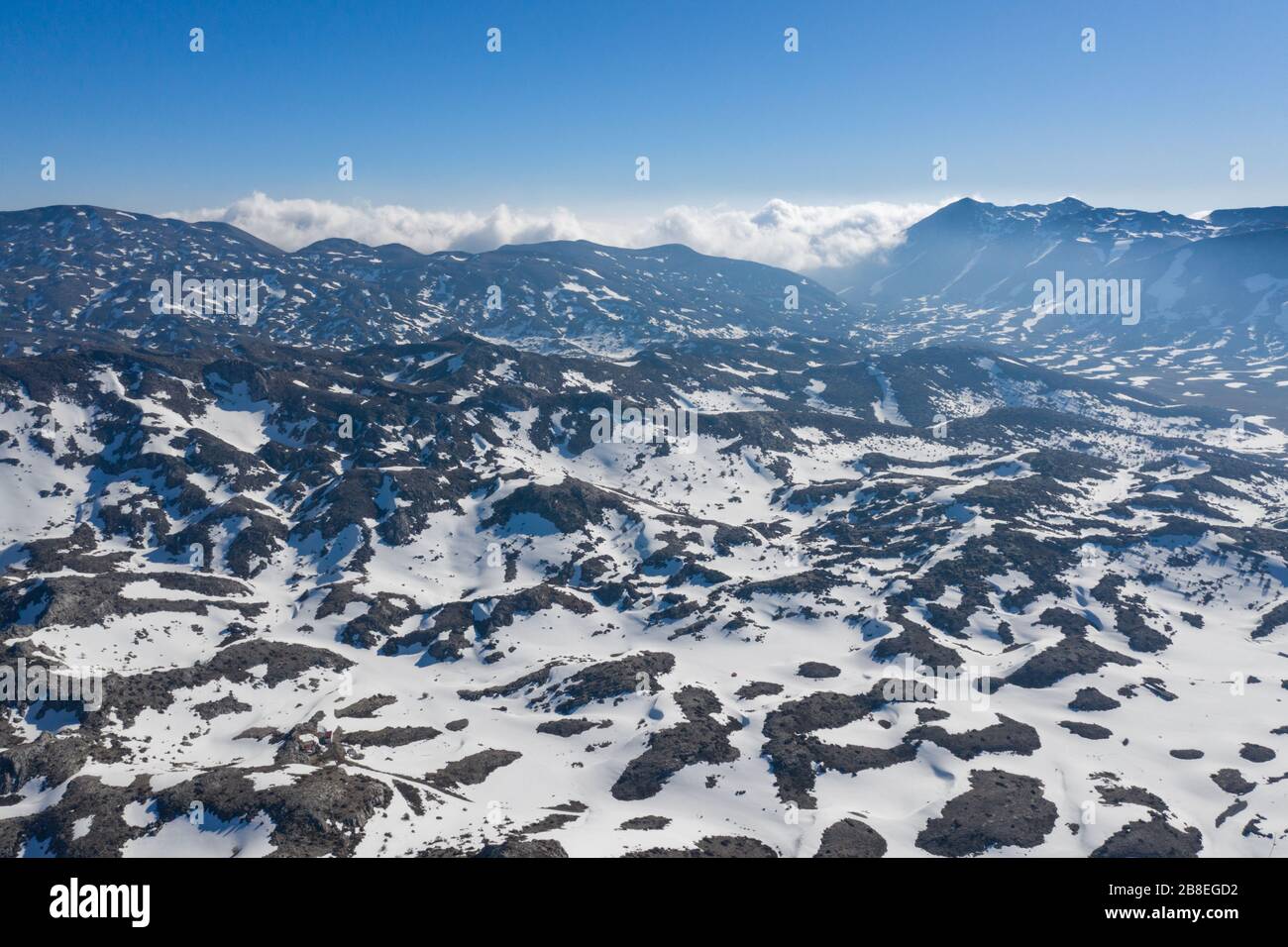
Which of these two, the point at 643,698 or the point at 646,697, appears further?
the point at 646,697

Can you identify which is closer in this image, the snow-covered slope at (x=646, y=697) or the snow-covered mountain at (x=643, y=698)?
the snow-covered mountain at (x=643, y=698)

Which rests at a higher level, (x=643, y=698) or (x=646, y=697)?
(x=646, y=697)

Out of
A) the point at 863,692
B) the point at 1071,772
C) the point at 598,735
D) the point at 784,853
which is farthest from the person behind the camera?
the point at 863,692

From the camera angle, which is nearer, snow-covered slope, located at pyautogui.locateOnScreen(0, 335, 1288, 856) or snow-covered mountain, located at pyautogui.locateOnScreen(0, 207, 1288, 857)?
snow-covered mountain, located at pyautogui.locateOnScreen(0, 207, 1288, 857)

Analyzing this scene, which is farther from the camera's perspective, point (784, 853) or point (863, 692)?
point (863, 692)

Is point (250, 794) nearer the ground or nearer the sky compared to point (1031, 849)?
nearer the sky
